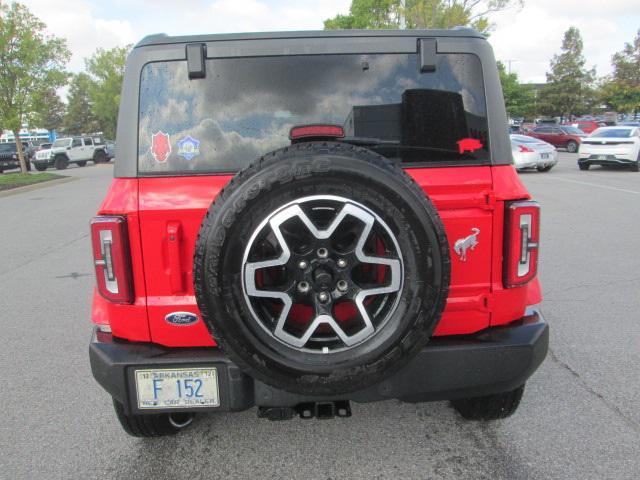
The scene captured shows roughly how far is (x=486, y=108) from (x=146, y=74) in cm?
159

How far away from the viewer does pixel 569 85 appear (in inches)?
2749

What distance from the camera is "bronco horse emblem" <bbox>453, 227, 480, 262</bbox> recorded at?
2461 millimetres

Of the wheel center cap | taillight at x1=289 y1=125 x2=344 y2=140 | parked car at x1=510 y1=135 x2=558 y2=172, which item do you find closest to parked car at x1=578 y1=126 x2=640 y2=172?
parked car at x1=510 y1=135 x2=558 y2=172

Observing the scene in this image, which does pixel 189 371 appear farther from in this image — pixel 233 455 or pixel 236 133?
pixel 236 133

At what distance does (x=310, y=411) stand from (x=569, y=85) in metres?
77.9

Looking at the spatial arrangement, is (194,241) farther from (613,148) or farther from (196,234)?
(613,148)

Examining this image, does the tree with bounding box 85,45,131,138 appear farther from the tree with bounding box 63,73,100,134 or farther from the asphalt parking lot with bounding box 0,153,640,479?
the asphalt parking lot with bounding box 0,153,640,479

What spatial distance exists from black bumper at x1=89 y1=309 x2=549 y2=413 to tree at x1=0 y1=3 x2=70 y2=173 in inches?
900

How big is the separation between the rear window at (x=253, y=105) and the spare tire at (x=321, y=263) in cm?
35

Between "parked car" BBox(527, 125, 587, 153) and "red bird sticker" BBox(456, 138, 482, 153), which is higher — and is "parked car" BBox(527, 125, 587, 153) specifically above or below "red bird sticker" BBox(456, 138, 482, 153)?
below

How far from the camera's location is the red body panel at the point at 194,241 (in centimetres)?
238

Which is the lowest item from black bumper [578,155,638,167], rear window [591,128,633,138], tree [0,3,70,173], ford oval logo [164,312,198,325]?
black bumper [578,155,638,167]

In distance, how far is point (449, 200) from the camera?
2.44 metres

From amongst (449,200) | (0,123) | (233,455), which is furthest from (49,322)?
(0,123)
